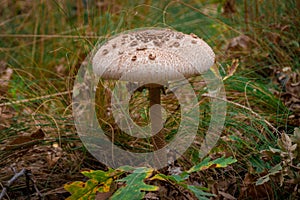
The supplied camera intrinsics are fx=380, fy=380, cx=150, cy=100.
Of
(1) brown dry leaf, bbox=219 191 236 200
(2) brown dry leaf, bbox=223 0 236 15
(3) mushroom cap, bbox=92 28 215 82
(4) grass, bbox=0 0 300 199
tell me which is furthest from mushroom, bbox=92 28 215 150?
(2) brown dry leaf, bbox=223 0 236 15

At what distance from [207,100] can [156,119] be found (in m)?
0.56

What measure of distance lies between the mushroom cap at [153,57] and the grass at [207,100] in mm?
348

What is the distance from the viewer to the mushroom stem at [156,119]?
1629mm

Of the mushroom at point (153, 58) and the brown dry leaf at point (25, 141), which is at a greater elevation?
the mushroom at point (153, 58)

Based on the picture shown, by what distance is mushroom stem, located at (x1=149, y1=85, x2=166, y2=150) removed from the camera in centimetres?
163

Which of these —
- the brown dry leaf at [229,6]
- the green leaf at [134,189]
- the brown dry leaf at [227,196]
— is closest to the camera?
the green leaf at [134,189]

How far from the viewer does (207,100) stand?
83.9 inches

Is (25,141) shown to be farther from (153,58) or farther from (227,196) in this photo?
(227,196)

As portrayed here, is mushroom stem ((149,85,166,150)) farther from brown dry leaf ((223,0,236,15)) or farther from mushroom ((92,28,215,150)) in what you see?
brown dry leaf ((223,0,236,15))

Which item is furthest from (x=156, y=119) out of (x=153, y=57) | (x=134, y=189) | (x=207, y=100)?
(x=207, y=100)

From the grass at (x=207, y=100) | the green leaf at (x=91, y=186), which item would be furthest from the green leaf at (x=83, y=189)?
the grass at (x=207, y=100)

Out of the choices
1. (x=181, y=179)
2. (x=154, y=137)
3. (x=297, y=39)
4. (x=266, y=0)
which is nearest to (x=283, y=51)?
(x=297, y=39)

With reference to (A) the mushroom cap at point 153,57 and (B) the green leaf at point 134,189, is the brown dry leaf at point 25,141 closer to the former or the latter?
(A) the mushroom cap at point 153,57

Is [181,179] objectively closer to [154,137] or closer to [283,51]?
[154,137]
